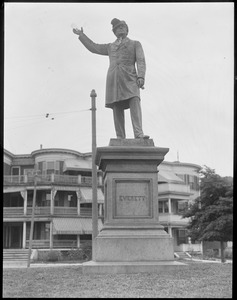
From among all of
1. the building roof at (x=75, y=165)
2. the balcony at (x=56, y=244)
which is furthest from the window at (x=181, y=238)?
the balcony at (x=56, y=244)

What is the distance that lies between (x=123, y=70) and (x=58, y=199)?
40.0 m

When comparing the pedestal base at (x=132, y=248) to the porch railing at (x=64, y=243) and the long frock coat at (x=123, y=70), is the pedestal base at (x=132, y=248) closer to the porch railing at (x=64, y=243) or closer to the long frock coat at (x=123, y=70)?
the long frock coat at (x=123, y=70)

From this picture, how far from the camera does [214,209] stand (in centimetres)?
2411

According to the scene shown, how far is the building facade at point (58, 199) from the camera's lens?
145 feet

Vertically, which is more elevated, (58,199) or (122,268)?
(58,199)

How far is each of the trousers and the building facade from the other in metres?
33.1

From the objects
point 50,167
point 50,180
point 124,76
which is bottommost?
point 50,180

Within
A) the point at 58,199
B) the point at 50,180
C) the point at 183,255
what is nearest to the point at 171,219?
the point at 183,255

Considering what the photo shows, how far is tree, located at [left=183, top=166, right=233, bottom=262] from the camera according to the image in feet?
77.9

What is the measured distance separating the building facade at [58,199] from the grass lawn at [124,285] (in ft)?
114

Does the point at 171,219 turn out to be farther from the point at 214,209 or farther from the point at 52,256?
the point at 214,209

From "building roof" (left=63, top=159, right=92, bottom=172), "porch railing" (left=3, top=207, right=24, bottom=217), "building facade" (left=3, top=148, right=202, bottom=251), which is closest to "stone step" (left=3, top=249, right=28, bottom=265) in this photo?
"building facade" (left=3, top=148, right=202, bottom=251)

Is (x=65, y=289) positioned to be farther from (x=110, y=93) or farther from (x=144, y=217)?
(x=110, y=93)

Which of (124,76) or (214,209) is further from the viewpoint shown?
(214,209)
